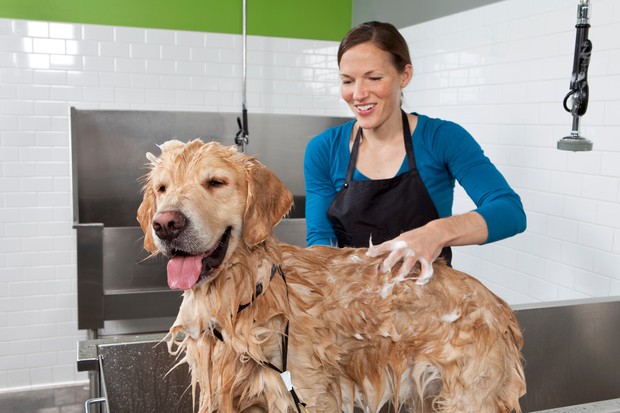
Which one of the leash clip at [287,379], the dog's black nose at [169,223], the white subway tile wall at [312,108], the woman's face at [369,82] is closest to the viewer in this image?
the dog's black nose at [169,223]

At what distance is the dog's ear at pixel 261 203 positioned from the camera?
1368 mm

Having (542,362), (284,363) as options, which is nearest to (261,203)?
(284,363)

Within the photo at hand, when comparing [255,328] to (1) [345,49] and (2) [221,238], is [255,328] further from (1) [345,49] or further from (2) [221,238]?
(1) [345,49]

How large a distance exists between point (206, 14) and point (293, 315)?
11.7 ft

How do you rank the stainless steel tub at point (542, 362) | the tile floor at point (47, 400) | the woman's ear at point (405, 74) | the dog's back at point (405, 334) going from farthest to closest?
the tile floor at point (47, 400)
the woman's ear at point (405, 74)
the stainless steel tub at point (542, 362)
the dog's back at point (405, 334)

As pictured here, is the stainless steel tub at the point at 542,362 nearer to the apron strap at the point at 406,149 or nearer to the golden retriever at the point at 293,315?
the golden retriever at the point at 293,315

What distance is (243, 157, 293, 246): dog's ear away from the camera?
1.37m

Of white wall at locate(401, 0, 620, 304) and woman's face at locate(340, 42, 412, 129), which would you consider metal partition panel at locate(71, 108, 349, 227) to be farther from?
woman's face at locate(340, 42, 412, 129)

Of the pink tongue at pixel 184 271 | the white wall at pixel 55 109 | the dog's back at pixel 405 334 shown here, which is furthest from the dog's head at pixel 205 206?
the white wall at pixel 55 109

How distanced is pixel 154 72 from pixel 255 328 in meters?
3.48

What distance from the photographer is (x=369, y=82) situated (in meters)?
2.10

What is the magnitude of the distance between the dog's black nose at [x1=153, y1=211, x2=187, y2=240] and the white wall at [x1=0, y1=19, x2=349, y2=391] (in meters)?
3.41

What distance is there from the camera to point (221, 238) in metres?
1.37

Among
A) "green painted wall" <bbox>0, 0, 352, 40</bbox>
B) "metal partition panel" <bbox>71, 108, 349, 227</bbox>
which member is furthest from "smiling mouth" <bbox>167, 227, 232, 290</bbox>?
"green painted wall" <bbox>0, 0, 352, 40</bbox>
